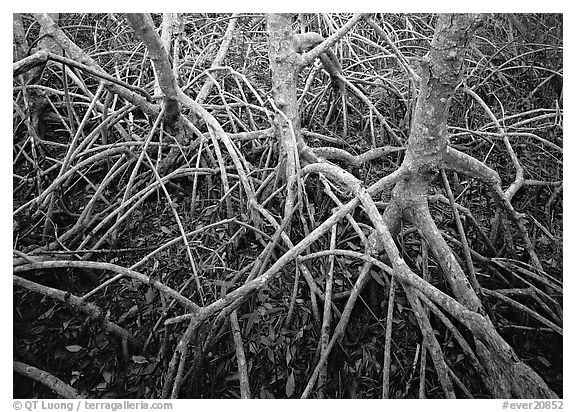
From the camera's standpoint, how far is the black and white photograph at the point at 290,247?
117 cm

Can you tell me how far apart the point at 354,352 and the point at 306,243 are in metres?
0.39

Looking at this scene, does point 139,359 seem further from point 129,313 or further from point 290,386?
point 290,386

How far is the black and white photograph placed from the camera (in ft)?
3.85

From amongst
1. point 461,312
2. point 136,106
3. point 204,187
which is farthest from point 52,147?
point 461,312

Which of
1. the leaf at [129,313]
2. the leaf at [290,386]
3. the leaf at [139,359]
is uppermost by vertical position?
the leaf at [129,313]

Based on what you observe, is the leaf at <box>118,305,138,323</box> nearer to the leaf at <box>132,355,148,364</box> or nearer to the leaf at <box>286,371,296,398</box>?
the leaf at <box>132,355,148,364</box>

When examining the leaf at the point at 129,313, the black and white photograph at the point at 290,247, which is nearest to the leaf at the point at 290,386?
the black and white photograph at the point at 290,247

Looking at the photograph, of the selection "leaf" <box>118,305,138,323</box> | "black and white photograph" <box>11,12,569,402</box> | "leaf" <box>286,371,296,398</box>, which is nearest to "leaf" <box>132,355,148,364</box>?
"black and white photograph" <box>11,12,569,402</box>

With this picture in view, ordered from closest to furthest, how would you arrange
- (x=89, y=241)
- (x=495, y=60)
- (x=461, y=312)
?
(x=461, y=312) → (x=89, y=241) → (x=495, y=60)

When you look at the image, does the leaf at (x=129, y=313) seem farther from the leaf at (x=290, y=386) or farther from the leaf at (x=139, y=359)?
the leaf at (x=290, y=386)

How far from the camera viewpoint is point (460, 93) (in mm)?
2174

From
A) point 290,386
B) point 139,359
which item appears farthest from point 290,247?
point 139,359
